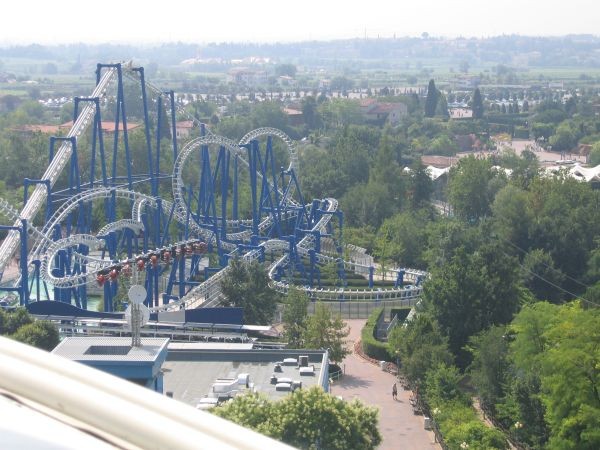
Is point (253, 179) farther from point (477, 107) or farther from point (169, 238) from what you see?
point (477, 107)

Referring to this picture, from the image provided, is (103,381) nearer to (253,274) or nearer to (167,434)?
(167,434)

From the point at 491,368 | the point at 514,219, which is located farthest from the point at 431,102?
the point at 491,368

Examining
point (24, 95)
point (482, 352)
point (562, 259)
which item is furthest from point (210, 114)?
point (482, 352)

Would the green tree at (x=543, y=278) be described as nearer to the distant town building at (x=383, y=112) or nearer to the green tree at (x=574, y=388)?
the green tree at (x=574, y=388)

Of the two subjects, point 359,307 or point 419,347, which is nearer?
point 419,347

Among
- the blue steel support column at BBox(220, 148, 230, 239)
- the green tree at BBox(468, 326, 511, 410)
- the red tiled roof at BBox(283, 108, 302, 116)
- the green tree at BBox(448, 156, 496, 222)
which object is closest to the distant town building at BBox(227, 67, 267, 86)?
the red tiled roof at BBox(283, 108, 302, 116)

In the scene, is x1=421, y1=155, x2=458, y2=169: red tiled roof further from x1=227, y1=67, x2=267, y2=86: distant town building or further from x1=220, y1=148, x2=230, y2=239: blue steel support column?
x1=227, y1=67, x2=267, y2=86: distant town building

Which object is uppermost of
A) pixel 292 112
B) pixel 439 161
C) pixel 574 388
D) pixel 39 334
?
pixel 574 388
